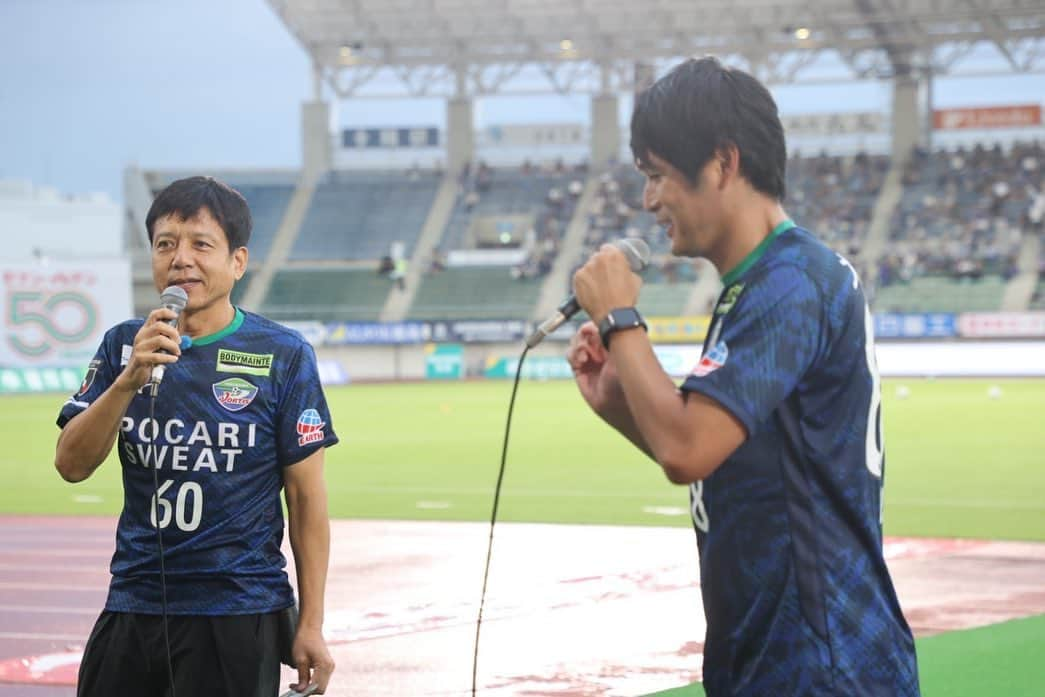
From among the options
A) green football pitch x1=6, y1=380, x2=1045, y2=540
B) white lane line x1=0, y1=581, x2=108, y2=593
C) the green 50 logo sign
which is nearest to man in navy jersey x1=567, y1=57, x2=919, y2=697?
white lane line x1=0, y1=581, x2=108, y2=593

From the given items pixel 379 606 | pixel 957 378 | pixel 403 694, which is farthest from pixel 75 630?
pixel 957 378

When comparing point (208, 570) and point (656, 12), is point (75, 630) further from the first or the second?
point (656, 12)

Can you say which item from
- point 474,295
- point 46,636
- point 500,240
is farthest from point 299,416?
point 500,240

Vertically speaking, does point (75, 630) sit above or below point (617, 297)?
below

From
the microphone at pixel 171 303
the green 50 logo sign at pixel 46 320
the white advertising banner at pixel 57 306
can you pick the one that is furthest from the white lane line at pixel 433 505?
the green 50 logo sign at pixel 46 320

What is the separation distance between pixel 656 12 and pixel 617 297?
55.9 m

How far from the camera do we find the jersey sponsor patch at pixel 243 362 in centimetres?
410

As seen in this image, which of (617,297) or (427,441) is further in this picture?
(427,441)

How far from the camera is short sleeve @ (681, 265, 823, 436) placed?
280 centimetres

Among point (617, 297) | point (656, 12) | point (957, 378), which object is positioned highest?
point (656, 12)

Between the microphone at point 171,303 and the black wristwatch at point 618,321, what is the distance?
1.27 m

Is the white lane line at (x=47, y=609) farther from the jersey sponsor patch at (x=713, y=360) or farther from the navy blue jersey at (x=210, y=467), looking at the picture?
the jersey sponsor patch at (x=713, y=360)

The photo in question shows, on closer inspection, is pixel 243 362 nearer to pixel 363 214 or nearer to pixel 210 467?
pixel 210 467

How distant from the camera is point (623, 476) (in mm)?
20016
